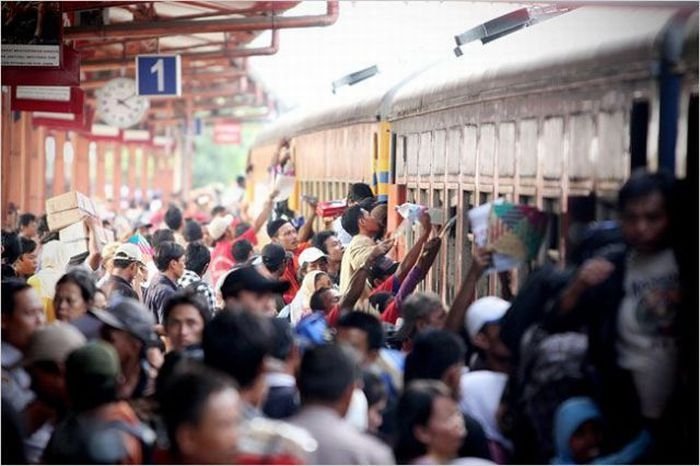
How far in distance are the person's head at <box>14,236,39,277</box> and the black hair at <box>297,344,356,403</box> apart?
518 cm

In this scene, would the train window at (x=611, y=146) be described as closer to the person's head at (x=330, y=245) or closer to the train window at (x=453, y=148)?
the train window at (x=453, y=148)

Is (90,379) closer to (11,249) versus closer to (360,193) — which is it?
(360,193)

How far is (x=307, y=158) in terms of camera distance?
1548 centimetres

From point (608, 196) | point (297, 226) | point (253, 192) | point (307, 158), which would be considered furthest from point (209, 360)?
point (253, 192)

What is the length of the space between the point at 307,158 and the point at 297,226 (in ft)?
7.55

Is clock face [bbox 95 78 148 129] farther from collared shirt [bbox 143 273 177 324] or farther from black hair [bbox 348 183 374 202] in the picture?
collared shirt [bbox 143 273 177 324]

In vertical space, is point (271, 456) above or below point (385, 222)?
below

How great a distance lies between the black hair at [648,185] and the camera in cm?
495

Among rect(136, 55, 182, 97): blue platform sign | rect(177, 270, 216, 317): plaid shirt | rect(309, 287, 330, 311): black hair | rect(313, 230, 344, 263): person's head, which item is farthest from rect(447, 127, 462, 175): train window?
rect(136, 55, 182, 97): blue platform sign

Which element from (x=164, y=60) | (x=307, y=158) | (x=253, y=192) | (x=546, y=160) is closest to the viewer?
(x=546, y=160)

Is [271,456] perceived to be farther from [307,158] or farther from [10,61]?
[307,158]

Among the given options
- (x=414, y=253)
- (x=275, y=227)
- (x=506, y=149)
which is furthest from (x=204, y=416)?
(x=275, y=227)

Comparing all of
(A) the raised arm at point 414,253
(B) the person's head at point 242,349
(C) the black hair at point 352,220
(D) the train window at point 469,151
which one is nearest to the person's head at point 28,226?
(C) the black hair at point 352,220

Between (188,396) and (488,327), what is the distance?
1467 mm
